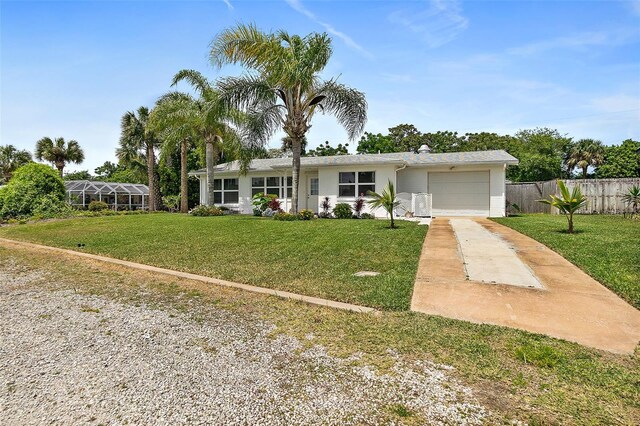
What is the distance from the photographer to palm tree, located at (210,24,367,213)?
13.5 meters

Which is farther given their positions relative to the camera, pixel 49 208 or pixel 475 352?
pixel 49 208

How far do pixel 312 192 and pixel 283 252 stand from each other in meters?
11.2

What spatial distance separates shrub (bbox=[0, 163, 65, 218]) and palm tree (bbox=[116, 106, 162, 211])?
6423 millimetres

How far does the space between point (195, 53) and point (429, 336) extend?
1584 centimetres

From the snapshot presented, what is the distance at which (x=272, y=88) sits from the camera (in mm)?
14789

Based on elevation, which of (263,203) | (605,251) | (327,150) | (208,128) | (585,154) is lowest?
(605,251)

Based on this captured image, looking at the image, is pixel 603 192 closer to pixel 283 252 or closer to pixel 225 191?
pixel 283 252

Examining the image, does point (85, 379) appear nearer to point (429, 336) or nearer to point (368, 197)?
point (429, 336)

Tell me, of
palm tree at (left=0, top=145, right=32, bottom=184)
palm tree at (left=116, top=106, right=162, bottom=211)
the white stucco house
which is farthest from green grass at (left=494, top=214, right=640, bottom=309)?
palm tree at (left=0, top=145, right=32, bottom=184)

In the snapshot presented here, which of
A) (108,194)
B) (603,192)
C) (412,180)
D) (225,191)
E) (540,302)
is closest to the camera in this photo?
(540,302)

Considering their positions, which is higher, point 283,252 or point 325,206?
point 325,206

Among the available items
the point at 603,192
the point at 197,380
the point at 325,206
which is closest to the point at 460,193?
the point at 325,206

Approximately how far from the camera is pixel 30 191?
19.0 metres

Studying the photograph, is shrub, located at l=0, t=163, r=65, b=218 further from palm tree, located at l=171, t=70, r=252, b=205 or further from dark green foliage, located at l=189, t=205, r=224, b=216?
palm tree, located at l=171, t=70, r=252, b=205
